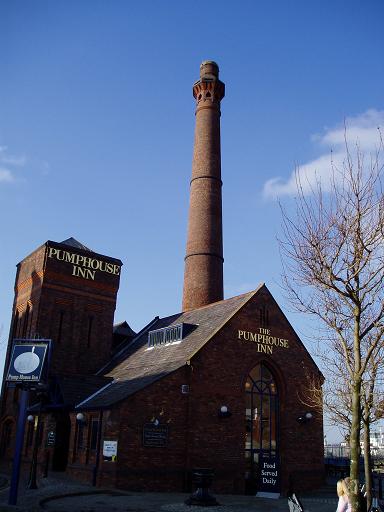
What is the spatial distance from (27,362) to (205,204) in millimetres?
19149

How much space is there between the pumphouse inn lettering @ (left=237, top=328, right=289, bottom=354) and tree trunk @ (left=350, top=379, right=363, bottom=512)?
12455mm

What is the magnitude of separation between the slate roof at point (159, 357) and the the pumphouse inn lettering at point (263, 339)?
1.21 m

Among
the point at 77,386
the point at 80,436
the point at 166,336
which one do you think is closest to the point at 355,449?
the point at 80,436

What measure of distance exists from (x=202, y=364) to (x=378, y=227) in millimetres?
12302

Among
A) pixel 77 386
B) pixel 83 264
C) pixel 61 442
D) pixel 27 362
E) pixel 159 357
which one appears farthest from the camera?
pixel 83 264

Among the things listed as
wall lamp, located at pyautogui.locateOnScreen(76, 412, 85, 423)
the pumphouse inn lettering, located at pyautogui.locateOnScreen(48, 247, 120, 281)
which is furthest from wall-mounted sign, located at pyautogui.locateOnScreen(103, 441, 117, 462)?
the pumphouse inn lettering, located at pyautogui.locateOnScreen(48, 247, 120, 281)

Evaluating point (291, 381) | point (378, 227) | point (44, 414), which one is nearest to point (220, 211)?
point (291, 381)

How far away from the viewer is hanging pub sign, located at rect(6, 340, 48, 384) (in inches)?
687

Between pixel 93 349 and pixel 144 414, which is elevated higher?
pixel 93 349

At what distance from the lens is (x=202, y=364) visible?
22969mm

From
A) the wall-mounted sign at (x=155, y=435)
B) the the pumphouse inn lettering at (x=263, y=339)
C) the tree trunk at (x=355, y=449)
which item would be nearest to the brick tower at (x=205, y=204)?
the the pumphouse inn lettering at (x=263, y=339)

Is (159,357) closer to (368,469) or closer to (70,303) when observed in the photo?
(70,303)

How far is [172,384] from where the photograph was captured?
2194cm

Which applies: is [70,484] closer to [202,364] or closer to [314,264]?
[202,364]
